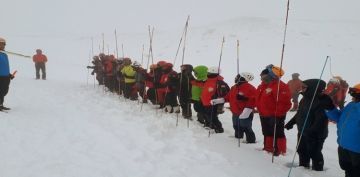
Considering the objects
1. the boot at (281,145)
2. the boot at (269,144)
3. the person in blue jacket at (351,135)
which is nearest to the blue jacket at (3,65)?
the boot at (269,144)

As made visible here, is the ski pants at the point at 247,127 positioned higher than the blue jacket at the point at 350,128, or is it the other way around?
the blue jacket at the point at 350,128

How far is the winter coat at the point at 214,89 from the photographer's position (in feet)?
29.5

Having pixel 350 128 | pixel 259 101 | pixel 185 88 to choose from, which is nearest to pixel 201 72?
pixel 185 88

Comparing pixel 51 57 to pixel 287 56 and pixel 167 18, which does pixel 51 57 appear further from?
pixel 167 18

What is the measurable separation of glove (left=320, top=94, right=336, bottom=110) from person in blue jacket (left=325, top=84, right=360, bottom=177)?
17.9 inches

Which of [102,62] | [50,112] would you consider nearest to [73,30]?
[102,62]

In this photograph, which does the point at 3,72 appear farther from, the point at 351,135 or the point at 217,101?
the point at 351,135

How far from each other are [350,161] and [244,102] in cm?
300

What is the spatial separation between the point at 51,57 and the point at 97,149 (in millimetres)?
28998

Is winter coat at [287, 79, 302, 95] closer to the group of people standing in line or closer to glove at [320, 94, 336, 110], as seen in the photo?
the group of people standing in line

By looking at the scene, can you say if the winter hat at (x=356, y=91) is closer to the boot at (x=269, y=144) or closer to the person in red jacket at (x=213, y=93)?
the boot at (x=269, y=144)

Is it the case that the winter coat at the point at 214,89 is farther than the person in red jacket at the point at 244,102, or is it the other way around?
the winter coat at the point at 214,89

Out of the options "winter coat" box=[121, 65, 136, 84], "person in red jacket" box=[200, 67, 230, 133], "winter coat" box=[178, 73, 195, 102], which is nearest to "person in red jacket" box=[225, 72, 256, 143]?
"person in red jacket" box=[200, 67, 230, 133]

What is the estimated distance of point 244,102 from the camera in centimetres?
820
